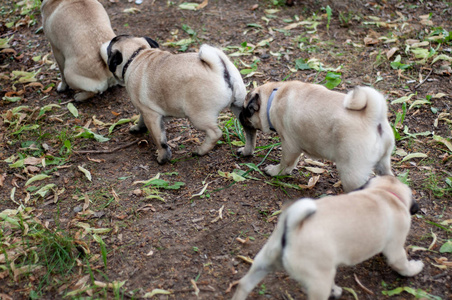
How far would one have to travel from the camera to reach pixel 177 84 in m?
5.25

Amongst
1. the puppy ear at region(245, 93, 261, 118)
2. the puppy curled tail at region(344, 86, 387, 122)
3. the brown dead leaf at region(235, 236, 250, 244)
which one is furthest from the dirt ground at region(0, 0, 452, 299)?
the puppy curled tail at region(344, 86, 387, 122)

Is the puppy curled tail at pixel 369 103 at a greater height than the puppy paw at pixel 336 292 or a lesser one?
greater

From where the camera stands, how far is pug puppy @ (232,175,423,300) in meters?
3.14

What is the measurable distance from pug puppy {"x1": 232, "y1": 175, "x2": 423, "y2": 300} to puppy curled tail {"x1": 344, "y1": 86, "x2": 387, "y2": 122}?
696mm

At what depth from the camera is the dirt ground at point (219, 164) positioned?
4031mm

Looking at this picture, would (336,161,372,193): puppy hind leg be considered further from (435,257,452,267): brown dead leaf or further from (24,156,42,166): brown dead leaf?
(24,156,42,166): brown dead leaf

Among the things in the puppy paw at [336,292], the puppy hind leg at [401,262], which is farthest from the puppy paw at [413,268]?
the puppy paw at [336,292]

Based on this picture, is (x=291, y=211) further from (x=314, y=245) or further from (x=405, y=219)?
(x=405, y=219)

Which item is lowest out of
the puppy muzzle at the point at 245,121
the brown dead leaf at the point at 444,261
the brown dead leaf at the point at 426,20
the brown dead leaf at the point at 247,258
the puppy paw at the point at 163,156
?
the puppy paw at the point at 163,156

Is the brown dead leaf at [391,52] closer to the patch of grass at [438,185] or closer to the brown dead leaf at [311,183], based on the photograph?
the patch of grass at [438,185]

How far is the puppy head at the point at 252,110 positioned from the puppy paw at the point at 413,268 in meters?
2.21

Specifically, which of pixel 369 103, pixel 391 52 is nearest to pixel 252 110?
pixel 369 103

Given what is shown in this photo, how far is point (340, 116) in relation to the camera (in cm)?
422

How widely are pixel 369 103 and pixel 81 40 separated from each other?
4.38 meters
